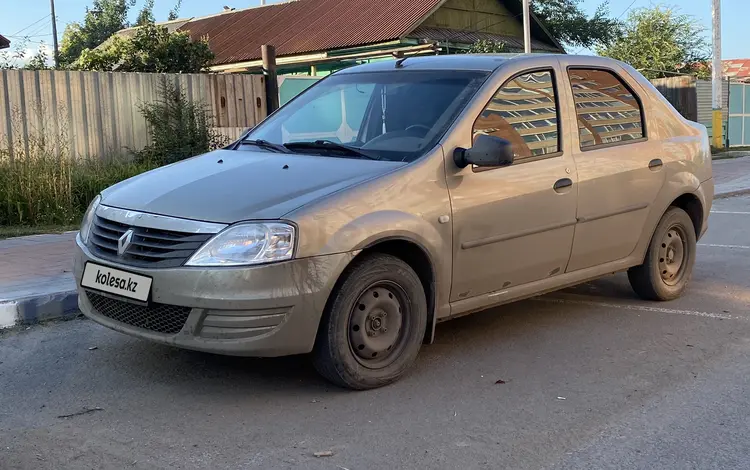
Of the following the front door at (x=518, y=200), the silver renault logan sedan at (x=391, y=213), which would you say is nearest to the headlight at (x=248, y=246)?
the silver renault logan sedan at (x=391, y=213)

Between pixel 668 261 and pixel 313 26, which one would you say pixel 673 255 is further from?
pixel 313 26

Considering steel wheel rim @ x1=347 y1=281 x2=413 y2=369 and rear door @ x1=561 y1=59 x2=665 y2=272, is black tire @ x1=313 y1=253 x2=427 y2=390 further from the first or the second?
rear door @ x1=561 y1=59 x2=665 y2=272

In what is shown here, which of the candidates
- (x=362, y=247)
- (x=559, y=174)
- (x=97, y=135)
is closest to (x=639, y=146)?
(x=559, y=174)

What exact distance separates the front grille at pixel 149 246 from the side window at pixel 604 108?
8.98 feet

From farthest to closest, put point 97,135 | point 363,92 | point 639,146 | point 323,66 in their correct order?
point 323,66 < point 97,135 < point 639,146 < point 363,92

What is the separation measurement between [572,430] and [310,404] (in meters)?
1.27

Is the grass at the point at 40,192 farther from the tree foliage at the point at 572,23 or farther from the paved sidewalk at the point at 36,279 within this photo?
the tree foliage at the point at 572,23

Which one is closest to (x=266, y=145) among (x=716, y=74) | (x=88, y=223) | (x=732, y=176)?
(x=88, y=223)

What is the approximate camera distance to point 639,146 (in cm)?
583

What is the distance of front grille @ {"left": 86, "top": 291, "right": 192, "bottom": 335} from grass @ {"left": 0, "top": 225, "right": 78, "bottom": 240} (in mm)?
4869

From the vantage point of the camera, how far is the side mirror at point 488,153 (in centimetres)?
453

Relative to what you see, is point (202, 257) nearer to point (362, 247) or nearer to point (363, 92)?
point (362, 247)

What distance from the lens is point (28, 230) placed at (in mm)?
8969

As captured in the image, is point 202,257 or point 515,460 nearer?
point 515,460
